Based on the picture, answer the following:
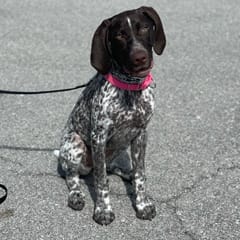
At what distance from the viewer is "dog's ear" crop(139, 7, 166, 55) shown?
3736 mm

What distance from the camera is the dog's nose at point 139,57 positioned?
3529 millimetres

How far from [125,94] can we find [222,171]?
1.46m

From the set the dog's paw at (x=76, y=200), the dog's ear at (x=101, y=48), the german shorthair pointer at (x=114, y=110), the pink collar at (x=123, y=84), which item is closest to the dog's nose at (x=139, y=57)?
the german shorthair pointer at (x=114, y=110)

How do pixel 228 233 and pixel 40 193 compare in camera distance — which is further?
pixel 40 193

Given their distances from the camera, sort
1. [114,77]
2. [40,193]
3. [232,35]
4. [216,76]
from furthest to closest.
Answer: [232,35] → [216,76] → [40,193] → [114,77]

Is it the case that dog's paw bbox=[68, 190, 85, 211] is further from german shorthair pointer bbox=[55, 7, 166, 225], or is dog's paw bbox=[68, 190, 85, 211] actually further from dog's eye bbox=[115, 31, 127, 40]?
dog's eye bbox=[115, 31, 127, 40]

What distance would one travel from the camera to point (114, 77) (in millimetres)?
3939

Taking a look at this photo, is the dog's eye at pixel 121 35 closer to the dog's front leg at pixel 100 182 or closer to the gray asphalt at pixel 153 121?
the dog's front leg at pixel 100 182

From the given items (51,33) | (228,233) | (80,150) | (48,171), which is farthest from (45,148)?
(51,33)

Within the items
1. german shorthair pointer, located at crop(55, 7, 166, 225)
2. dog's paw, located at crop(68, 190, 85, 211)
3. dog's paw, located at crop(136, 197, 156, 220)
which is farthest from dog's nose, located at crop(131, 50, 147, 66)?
dog's paw, located at crop(68, 190, 85, 211)


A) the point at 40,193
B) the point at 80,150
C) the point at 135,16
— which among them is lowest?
the point at 40,193

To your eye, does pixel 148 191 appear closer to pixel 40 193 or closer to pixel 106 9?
pixel 40 193

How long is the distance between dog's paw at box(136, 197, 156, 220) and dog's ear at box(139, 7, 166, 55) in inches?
48.7

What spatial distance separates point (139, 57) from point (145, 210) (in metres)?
1.37
